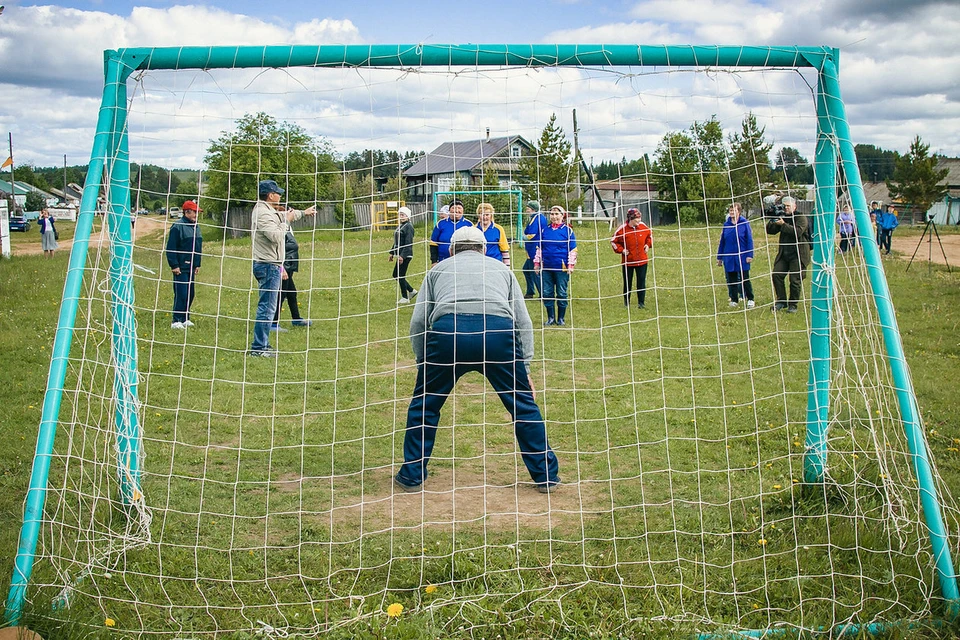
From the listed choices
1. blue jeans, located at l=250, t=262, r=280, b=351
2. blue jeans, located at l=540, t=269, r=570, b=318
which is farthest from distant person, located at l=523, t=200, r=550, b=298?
blue jeans, located at l=250, t=262, r=280, b=351

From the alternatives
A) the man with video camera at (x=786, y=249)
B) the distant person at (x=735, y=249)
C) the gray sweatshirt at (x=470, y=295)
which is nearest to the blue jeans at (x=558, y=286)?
the distant person at (x=735, y=249)

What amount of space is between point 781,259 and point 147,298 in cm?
999

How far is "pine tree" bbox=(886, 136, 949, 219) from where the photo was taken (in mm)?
43000

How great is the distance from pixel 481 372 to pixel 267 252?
459cm

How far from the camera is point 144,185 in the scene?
4.37m

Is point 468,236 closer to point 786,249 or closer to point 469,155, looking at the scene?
point 469,155

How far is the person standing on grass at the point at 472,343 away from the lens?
4.45 m

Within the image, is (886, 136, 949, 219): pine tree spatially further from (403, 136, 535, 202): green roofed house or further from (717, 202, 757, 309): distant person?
(403, 136, 535, 202): green roofed house

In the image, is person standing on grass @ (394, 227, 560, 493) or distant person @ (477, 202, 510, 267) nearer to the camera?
person standing on grass @ (394, 227, 560, 493)

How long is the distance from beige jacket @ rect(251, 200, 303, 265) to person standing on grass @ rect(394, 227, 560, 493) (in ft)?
13.1

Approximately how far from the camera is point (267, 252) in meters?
8.30

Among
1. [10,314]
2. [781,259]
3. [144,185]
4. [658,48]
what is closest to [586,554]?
[658,48]

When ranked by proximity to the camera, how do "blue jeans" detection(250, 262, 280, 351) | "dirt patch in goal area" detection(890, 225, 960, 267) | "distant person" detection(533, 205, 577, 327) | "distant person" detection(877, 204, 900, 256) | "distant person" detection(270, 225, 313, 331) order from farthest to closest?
1. "distant person" detection(877, 204, 900, 256)
2. "dirt patch in goal area" detection(890, 225, 960, 267)
3. "distant person" detection(533, 205, 577, 327)
4. "distant person" detection(270, 225, 313, 331)
5. "blue jeans" detection(250, 262, 280, 351)

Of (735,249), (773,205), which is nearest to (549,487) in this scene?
(735,249)
